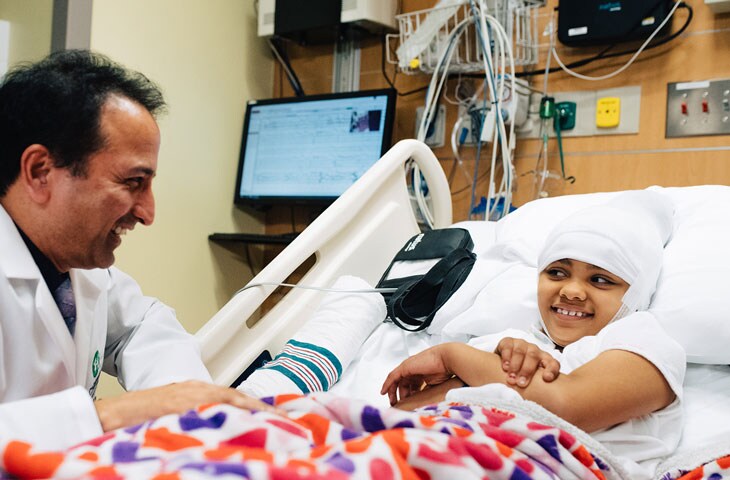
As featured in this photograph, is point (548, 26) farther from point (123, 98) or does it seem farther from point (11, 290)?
point (11, 290)

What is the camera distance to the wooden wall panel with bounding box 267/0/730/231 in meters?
2.28

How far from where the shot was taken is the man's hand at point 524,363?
109 cm

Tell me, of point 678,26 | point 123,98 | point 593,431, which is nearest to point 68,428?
point 123,98

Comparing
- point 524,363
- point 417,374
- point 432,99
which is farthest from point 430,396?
point 432,99

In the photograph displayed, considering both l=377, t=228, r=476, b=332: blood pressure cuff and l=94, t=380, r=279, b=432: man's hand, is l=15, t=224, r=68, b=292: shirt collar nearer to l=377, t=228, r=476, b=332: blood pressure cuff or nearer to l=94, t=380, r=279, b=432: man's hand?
l=94, t=380, r=279, b=432: man's hand

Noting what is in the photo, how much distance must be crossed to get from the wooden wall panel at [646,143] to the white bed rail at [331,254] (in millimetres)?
557

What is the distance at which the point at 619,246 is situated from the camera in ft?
4.33

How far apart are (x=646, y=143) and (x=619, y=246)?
1.25m

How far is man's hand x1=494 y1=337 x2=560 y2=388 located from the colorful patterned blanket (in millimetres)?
210

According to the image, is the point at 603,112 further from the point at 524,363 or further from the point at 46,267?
the point at 46,267

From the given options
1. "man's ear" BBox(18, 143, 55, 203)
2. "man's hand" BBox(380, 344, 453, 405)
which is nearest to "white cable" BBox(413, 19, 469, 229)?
"man's hand" BBox(380, 344, 453, 405)

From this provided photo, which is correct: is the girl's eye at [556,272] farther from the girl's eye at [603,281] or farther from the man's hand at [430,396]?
the man's hand at [430,396]

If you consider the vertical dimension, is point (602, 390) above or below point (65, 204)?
below

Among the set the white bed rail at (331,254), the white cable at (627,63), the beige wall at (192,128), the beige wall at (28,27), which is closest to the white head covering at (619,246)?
the white bed rail at (331,254)
